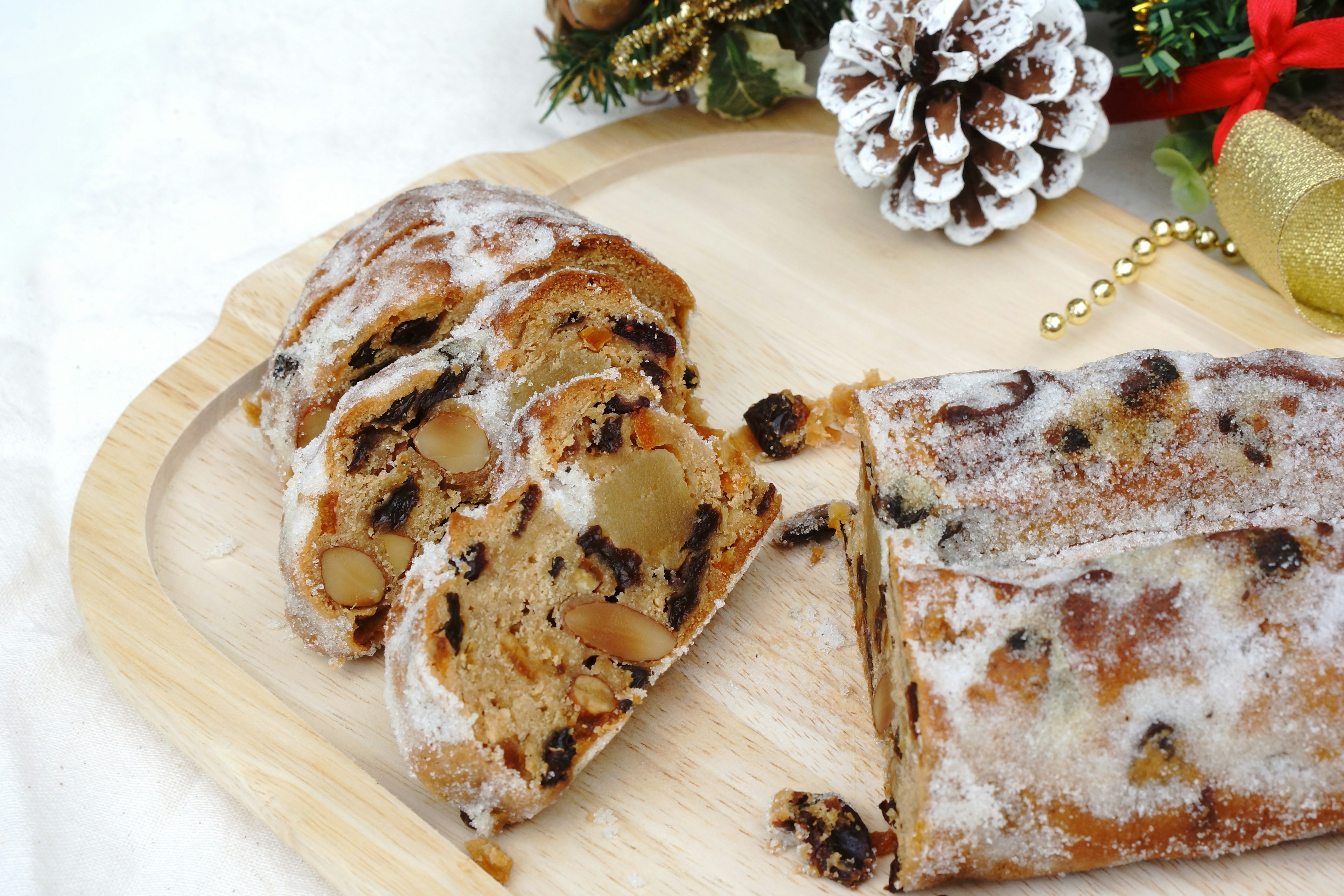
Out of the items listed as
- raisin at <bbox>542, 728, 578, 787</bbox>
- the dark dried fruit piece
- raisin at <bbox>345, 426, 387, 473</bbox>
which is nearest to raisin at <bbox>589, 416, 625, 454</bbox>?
raisin at <bbox>345, 426, 387, 473</bbox>

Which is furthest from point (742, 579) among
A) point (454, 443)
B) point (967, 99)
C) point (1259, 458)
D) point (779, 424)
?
point (967, 99)

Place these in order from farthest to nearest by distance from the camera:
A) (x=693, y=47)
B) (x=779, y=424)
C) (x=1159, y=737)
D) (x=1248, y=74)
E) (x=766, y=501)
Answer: (x=693, y=47) → (x=1248, y=74) → (x=779, y=424) → (x=766, y=501) → (x=1159, y=737)

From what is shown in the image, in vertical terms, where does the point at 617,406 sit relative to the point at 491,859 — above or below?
above

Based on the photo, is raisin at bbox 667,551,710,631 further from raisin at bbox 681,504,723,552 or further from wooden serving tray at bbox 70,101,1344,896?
wooden serving tray at bbox 70,101,1344,896

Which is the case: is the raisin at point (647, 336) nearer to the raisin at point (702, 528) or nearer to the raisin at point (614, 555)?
the raisin at point (702, 528)

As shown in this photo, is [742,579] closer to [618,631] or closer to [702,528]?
[702,528]

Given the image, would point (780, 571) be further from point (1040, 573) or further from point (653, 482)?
point (1040, 573)

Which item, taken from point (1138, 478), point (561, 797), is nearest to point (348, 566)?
point (561, 797)
